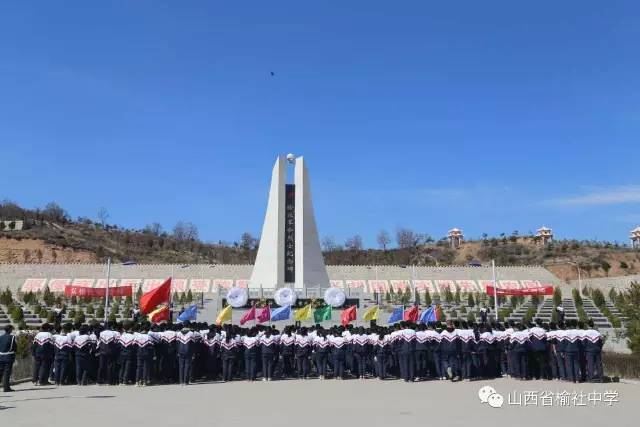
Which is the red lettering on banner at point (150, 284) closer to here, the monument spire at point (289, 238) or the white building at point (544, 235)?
the monument spire at point (289, 238)

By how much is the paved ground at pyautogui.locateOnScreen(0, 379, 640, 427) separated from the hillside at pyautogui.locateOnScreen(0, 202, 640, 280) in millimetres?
53161

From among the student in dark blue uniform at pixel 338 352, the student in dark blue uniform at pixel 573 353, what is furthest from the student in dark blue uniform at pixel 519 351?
the student in dark blue uniform at pixel 338 352

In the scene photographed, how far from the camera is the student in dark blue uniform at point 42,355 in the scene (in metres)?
9.85

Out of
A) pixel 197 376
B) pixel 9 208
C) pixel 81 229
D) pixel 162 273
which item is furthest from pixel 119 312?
pixel 9 208

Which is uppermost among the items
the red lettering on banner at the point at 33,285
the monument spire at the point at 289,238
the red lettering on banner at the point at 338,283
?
the monument spire at the point at 289,238

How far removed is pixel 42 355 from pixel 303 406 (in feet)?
16.9

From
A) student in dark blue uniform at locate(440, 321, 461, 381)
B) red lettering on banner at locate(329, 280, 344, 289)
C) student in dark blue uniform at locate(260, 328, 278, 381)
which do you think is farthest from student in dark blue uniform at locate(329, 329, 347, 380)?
red lettering on banner at locate(329, 280, 344, 289)

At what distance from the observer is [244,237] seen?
278ft

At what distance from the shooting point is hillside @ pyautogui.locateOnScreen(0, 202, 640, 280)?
61875 mm

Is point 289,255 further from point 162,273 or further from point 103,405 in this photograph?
point 103,405

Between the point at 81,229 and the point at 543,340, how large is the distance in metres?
75.1

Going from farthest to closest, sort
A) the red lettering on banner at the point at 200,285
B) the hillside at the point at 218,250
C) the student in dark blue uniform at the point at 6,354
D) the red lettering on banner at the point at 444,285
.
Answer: the hillside at the point at 218,250
the red lettering on banner at the point at 444,285
the red lettering on banner at the point at 200,285
the student in dark blue uniform at the point at 6,354

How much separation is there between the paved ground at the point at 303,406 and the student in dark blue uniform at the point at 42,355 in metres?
0.29

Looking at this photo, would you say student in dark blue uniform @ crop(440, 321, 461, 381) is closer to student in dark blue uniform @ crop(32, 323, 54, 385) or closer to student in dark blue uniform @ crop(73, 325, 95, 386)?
student in dark blue uniform @ crop(73, 325, 95, 386)
